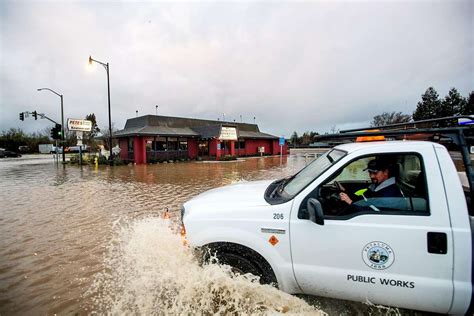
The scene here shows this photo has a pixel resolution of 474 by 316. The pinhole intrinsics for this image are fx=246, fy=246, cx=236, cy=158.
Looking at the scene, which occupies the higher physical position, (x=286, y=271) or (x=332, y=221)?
(x=332, y=221)

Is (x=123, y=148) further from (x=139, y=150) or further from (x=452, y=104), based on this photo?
(x=452, y=104)

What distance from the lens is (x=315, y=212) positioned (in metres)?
2.26

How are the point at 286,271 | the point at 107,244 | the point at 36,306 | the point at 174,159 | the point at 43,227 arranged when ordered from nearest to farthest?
1. the point at 286,271
2. the point at 36,306
3. the point at 107,244
4. the point at 43,227
5. the point at 174,159

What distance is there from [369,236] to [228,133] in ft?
95.0

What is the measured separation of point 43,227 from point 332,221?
6.59 metres

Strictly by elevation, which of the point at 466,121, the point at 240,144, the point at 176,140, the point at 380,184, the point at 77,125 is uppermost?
the point at 77,125

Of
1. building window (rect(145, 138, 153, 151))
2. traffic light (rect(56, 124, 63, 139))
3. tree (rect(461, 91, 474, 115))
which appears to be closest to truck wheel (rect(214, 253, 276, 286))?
building window (rect(145, 138, 153, 151))

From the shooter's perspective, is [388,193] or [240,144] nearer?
[388,193]

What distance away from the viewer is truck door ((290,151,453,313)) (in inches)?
84.0

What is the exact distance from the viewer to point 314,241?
7.79 ft

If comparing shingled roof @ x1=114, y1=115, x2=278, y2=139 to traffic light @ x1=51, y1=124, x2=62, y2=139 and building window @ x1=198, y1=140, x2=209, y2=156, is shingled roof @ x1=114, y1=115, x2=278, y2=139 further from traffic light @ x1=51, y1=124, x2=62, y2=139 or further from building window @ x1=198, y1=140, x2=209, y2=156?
traffic light @ x1=51, y1=124, x2=62, y2=139

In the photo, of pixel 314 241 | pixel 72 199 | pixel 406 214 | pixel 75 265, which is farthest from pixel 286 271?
pixel 72 199

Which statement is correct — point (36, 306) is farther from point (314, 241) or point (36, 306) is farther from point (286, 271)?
point (314, 241)

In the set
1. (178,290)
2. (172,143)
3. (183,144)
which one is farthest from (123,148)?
(178,290)
